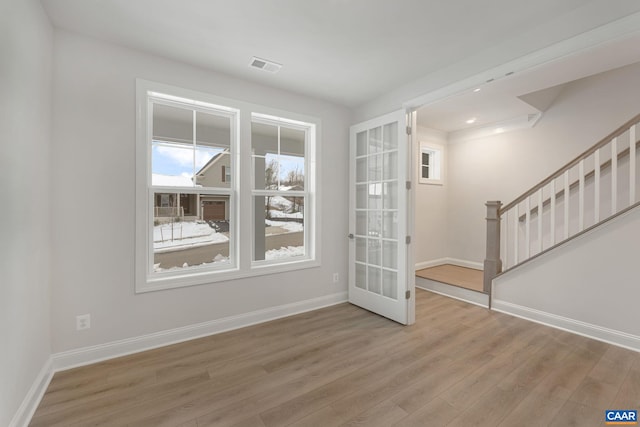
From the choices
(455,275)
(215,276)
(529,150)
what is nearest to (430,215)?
(455,275)

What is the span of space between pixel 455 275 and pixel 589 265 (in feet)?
6.25

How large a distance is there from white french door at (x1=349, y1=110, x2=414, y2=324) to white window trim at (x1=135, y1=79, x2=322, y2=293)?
55 centimetres

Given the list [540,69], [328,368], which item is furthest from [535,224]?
[328,368]

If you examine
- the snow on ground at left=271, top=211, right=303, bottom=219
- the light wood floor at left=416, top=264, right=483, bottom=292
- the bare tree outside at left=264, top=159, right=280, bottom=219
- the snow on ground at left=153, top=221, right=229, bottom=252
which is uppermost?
the bare tree outside at left=264, top=159, right=280, bottom=219

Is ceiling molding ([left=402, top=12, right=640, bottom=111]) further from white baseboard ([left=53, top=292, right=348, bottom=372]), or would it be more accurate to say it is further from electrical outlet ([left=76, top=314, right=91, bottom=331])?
electrical outlet ([left=76, top=314, right=91, bottom=331])

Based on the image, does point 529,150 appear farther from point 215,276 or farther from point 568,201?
point 215,276

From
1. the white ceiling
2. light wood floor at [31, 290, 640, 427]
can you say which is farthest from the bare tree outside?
light wood floor at [31, 290, 640, 427]

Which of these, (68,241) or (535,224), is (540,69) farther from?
(68,241)

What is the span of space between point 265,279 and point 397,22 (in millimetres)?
2760

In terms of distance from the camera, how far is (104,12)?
1972mm

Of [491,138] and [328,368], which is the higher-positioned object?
[491,138]

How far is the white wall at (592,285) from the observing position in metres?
2.54

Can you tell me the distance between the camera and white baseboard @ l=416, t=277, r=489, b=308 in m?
3.62

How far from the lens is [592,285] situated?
9.04 ft
